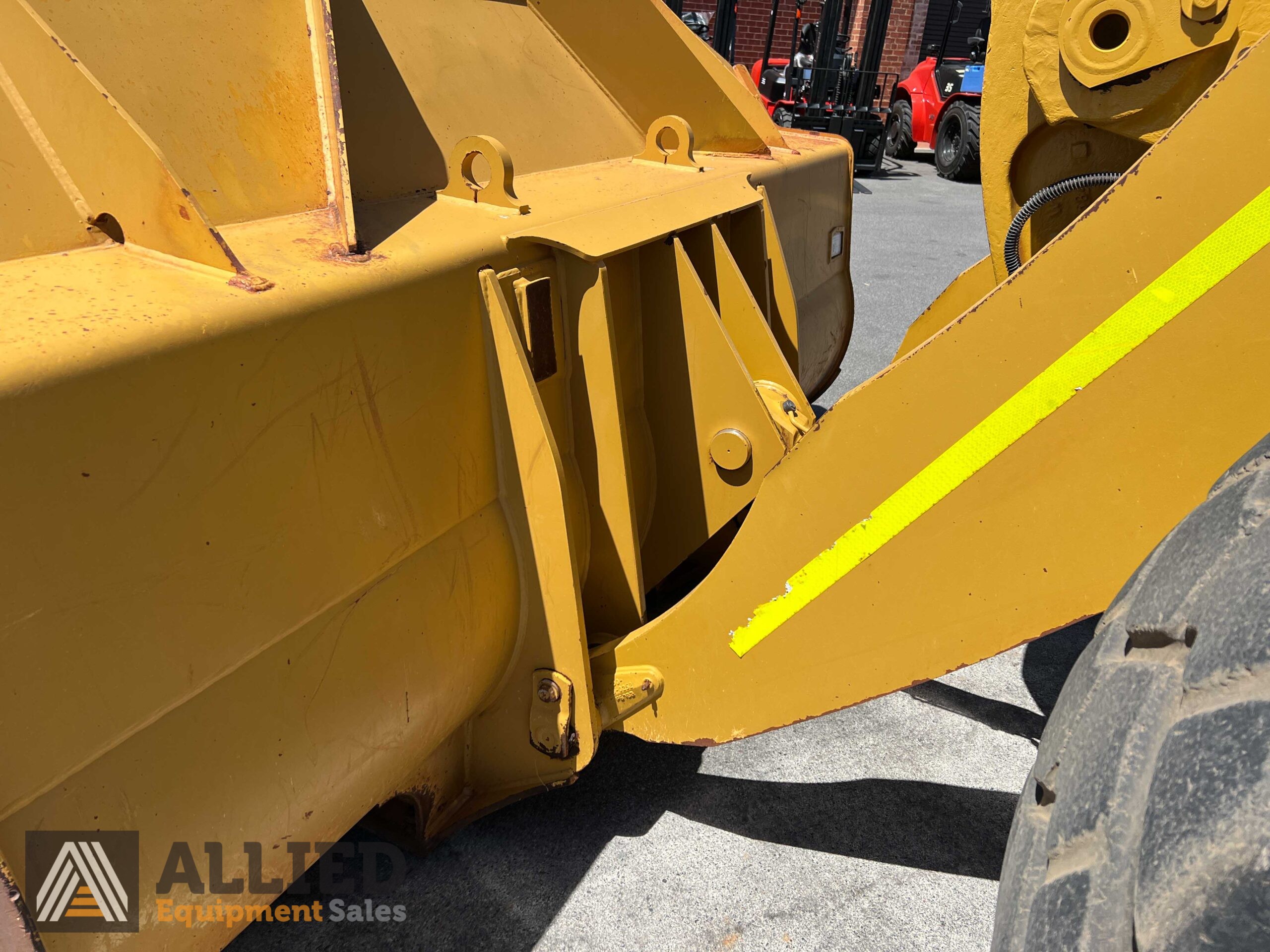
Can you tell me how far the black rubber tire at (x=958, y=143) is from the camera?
12.1 meters

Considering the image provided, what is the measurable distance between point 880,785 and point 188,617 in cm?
166

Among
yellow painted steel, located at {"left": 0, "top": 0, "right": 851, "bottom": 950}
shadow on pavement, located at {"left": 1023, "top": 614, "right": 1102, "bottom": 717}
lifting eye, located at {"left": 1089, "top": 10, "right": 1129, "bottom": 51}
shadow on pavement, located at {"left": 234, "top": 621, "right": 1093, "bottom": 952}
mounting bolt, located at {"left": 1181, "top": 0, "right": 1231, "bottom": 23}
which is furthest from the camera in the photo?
shadow on pavement, located at {"left": 1023, "top": 614, "right": 1102, "bottom": 717}

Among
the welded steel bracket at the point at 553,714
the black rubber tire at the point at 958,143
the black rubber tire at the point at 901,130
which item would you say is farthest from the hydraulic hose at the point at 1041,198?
the black rubber tire at the point at 901,130

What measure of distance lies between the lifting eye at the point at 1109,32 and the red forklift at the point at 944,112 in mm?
11699

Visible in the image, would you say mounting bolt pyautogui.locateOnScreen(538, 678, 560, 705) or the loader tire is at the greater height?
the loader tire

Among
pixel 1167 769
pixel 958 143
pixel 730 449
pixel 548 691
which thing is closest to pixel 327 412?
pixel 548 691

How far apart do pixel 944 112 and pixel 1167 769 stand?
14.5 meters

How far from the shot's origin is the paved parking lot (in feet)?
5.63

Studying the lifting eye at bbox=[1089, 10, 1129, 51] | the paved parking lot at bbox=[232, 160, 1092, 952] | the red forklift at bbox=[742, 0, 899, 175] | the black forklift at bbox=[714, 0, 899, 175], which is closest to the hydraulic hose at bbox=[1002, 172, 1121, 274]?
the lifting eye at bbox=[1089, 10, 1129, 51]

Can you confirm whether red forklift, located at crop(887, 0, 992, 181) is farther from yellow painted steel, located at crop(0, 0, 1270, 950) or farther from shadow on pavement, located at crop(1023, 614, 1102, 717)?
yellow painted steel, located at crop(0, 0, 1270, 950)

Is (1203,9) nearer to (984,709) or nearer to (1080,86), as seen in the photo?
(1080,86)

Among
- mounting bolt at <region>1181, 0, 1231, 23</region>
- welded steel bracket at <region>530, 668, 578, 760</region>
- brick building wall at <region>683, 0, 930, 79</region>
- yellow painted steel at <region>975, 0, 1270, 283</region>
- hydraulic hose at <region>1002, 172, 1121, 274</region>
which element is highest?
brick building wall at <region>683, 0, 930, 79</region>

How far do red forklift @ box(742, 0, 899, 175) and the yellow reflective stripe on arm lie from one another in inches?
422

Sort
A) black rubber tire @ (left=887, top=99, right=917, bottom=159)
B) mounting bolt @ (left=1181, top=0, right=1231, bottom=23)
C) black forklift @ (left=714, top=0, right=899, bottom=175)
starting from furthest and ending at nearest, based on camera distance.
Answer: black rubber tire @ (left=887, top=99, right=917, bottom=159) < black forklift @ (left=714, top=0, right=899, bottom=175) < mounting bolt @ (left=1181, top=0, right=1231, bottom=23)
